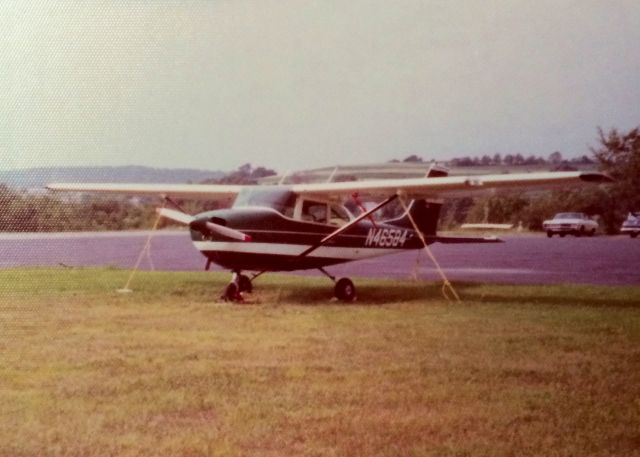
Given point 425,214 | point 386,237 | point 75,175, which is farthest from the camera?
point 386,237

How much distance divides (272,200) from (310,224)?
55cm

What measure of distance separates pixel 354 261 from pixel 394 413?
4.21 m

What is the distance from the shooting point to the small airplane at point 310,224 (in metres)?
5.00

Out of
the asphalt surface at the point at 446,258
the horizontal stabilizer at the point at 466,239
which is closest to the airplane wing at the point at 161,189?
the asphalt surface at the point at 446,258

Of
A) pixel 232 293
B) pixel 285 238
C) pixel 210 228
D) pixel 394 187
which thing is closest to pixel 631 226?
pixel 394 187

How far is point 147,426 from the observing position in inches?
108

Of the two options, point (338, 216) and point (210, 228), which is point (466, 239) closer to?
point (338, 216)

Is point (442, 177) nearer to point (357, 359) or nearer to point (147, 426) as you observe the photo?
point (357, 359)

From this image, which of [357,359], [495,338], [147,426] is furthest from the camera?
[495,338]

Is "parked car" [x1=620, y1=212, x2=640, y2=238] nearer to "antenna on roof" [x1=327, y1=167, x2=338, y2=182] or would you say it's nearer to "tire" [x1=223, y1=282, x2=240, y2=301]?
"antenna on roof" [x1=327, y1=167, x2=338, y2=182]

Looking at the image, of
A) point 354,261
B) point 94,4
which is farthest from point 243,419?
point 354,261

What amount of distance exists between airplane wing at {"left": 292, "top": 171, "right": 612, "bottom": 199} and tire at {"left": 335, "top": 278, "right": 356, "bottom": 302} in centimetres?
77

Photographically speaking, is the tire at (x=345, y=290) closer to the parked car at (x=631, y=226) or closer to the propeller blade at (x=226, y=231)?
the propeller blade at (x=226, y=231)

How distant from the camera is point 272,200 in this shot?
6.14m
